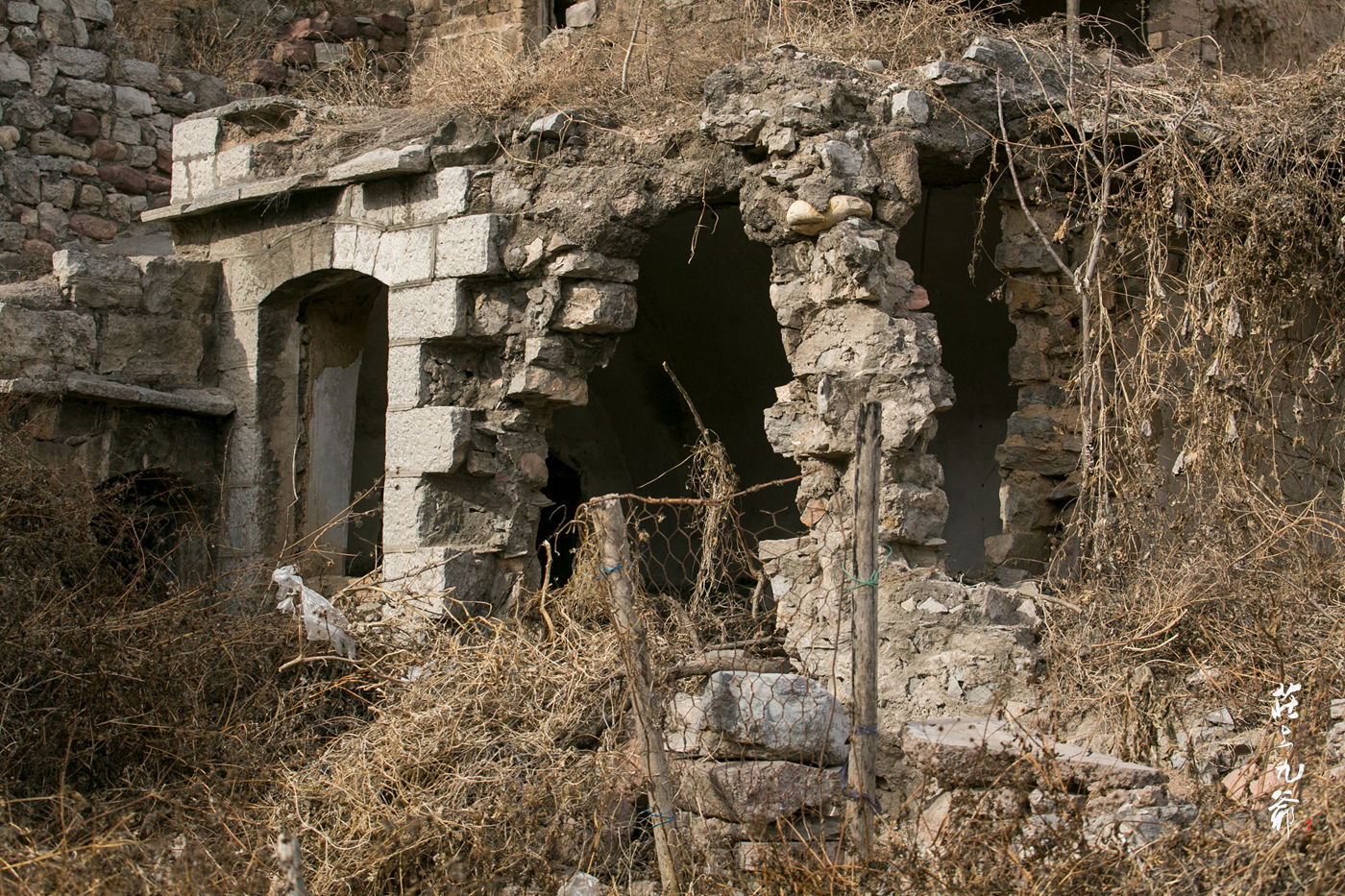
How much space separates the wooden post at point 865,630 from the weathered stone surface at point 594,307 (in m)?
2.95

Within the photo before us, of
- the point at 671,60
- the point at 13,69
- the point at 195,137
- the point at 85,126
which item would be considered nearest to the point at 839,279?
the point at 671,60

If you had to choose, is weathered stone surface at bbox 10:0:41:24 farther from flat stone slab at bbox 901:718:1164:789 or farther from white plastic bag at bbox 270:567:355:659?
flat stone slab at bbox 901:718:1164:789

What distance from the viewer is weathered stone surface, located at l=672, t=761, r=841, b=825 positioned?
175 inches

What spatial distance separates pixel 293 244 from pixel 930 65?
368 cm

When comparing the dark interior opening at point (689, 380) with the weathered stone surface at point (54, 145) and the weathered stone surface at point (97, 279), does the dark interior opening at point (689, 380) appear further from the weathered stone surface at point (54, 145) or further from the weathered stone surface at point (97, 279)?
the weathered stone surface at point (54, 145)

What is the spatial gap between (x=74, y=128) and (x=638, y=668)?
819 cm

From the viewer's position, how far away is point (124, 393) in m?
7.55

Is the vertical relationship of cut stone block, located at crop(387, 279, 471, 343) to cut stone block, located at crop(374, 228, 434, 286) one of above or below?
below

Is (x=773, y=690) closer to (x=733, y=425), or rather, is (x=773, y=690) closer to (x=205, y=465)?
(x=205, y=465)

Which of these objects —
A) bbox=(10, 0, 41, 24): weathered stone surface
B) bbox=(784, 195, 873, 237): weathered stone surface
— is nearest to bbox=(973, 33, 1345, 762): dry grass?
bbox=(784, 195, 873, 237): weathered stone surface

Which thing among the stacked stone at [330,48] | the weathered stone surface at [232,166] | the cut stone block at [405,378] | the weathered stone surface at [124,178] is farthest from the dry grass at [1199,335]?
the weathered stone surface at [124,178]

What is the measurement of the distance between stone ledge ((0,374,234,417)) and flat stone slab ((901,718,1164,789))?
16.3 feet

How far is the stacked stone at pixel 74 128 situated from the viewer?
10.3 meters

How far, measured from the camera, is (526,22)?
11227 millimetres
